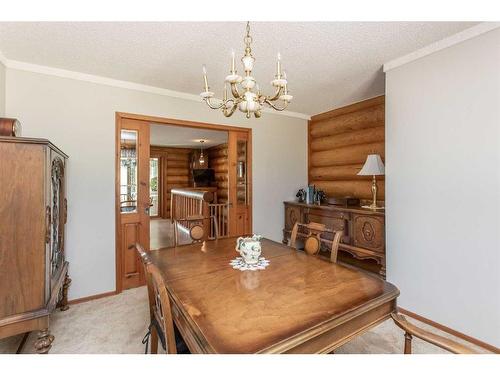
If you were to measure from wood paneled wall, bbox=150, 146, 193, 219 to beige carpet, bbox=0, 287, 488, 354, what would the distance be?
593 centimetres

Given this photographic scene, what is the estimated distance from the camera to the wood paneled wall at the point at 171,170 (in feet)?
27.5

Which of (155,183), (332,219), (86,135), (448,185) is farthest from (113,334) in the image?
(155,183)

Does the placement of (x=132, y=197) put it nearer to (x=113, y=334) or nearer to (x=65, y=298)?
(x=65, y=298)

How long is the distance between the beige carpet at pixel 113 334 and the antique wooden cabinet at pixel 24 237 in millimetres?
451

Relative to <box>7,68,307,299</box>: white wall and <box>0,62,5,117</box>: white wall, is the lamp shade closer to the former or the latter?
<box>7,68,307,299</box>: white wall

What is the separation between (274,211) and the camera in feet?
13.6

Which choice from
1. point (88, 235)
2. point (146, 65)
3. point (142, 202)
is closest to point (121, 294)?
point (88, 235)

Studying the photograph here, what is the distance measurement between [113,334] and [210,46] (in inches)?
101

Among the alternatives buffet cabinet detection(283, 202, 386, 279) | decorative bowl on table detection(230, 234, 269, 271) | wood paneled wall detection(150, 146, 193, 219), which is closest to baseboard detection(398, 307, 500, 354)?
buffet cabinet detection(283, 202, 386, 279)

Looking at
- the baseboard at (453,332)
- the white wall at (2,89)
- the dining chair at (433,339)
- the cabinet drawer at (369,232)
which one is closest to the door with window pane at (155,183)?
the white wall at (2,89)

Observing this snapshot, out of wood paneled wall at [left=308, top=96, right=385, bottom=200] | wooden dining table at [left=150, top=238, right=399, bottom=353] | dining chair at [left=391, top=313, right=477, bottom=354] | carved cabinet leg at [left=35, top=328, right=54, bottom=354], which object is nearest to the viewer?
dining chair at [left=391, top=313, right=477, bottom=354]

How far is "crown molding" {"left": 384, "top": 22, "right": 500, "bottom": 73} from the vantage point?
195 cm

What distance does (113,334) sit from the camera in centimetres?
214

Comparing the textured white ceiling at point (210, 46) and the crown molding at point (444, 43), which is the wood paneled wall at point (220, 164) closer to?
the textured white ceiling at point (210, 46)
